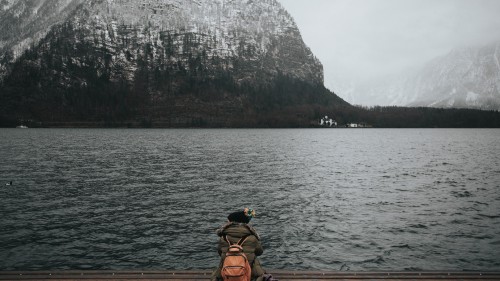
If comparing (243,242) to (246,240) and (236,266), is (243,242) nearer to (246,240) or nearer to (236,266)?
(246,240)

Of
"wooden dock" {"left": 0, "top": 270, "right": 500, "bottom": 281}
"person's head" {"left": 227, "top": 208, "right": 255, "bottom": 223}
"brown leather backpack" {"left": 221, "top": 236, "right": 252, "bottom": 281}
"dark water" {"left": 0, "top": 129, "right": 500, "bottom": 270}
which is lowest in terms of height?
"dark water" {"left": 0, "top": 129, "right": 500, "bottom": 270}

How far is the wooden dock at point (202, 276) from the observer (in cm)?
1445

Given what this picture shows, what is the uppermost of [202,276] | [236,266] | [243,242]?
[243,242]

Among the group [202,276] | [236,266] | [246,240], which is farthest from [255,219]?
[236,266]

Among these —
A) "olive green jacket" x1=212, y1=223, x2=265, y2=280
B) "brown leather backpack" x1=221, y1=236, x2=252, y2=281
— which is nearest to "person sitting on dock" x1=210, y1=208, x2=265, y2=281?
"olive green jacket" x1=212, y1=223, x2=265, y2=280

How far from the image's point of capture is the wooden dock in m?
14.4

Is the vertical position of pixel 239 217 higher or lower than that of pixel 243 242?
higher

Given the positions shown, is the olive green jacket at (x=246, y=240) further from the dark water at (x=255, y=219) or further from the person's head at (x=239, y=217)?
the dark water at (x=255, y=219)

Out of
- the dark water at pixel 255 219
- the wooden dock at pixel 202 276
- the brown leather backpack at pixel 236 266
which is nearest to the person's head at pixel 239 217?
the brown leather backpack at pixel 236 266

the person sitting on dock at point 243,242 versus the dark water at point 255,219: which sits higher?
the person sitting on dock at point 243,242

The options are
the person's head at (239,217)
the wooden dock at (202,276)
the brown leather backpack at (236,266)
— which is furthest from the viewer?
the wooden dock at (202,276)

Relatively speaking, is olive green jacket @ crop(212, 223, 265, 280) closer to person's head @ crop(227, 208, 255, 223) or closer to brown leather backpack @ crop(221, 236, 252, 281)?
person's head @ crop(227, 208, 255, 223)

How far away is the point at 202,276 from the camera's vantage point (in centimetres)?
1468

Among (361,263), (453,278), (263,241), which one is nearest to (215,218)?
(263,241)
